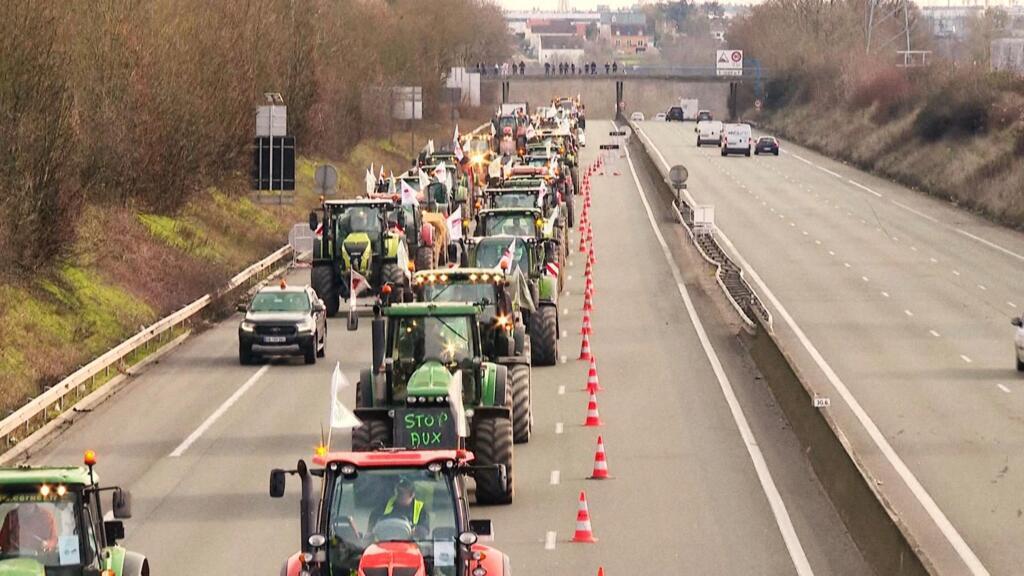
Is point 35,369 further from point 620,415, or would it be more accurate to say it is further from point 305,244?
point 305,244

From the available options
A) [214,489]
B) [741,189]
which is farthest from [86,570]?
[741,189]

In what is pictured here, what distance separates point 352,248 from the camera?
47.3 meters

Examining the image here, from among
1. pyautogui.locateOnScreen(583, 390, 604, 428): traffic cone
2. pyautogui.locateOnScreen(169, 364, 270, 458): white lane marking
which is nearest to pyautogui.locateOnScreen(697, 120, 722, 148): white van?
pyautogui.locateOnScreen(169, 364, 270, 458): white lane marking

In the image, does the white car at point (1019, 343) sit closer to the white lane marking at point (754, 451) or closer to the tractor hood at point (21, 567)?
the white lane marking at point (754, 451)

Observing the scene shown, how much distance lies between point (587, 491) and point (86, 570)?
1209 cm

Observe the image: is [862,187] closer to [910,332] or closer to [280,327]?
[910,332]

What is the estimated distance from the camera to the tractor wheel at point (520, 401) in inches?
1181

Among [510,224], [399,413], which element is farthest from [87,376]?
[510,224]

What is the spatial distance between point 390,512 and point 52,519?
2558mm

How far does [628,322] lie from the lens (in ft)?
159

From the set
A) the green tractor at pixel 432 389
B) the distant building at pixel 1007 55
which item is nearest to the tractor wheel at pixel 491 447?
the green tractor at pixel 432 389

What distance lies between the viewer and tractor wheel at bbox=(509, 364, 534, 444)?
30.0 metres

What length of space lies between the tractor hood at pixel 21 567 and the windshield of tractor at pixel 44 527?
0.12 meters

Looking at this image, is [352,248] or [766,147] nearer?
[352,248]
